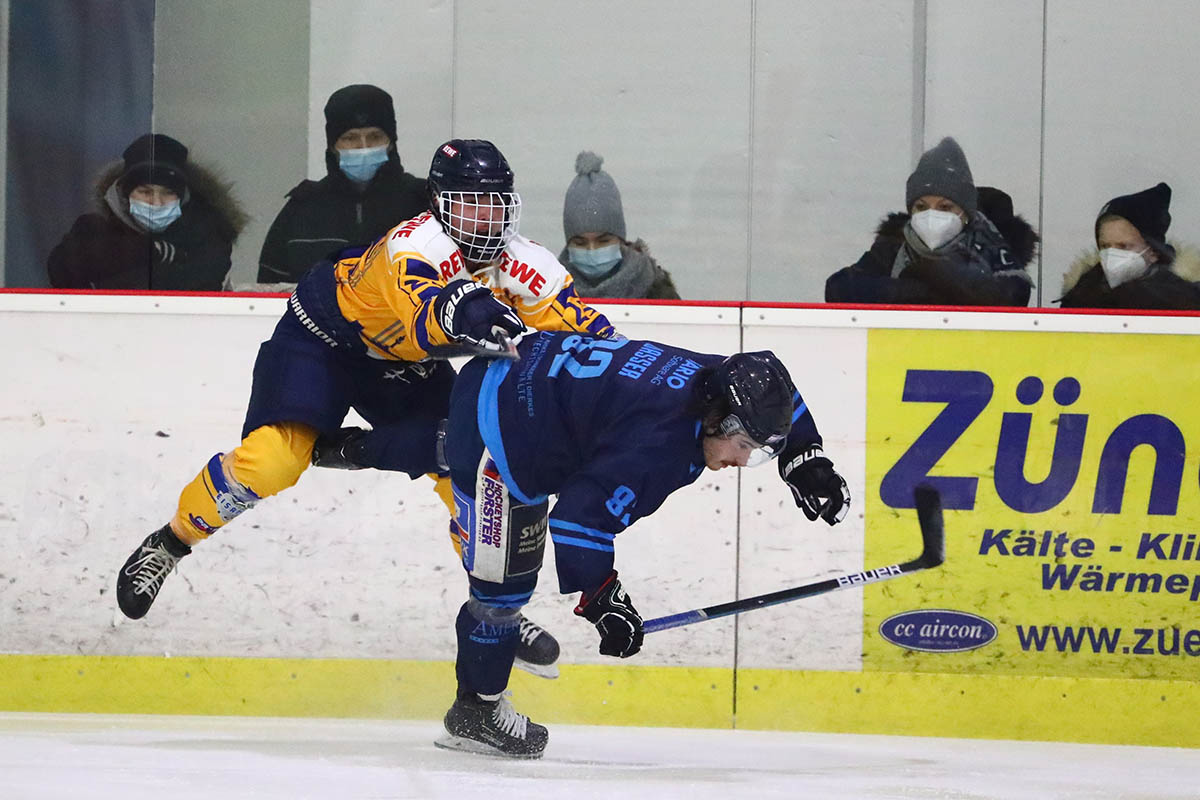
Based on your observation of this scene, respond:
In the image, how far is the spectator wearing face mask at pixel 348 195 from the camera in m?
5.28

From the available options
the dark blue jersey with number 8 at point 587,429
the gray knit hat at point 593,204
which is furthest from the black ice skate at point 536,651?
the gray knit hat at point 593,204

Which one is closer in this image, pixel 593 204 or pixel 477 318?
pixel 477 318

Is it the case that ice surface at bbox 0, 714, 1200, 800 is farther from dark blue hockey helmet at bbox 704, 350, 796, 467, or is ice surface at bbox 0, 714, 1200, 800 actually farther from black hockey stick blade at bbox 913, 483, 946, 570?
dark blue hockey helmet at bbox 704, 350, 796, 467

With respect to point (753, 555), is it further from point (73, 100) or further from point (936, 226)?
point (73, 100)

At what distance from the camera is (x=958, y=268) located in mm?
5133

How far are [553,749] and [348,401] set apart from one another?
1.10 meters

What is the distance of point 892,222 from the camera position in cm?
522

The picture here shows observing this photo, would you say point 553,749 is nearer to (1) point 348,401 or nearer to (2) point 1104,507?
(1) point 348,401

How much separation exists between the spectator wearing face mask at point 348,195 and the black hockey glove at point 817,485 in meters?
2.16

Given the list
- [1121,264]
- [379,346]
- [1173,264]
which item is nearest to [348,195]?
[379,346]

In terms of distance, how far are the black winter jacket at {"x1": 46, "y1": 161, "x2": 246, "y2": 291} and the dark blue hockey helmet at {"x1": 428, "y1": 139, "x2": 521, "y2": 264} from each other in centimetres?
173

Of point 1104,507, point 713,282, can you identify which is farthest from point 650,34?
point 1104,507

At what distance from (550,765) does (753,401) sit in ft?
3.90

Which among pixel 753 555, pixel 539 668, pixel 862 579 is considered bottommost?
pixel 539 668
